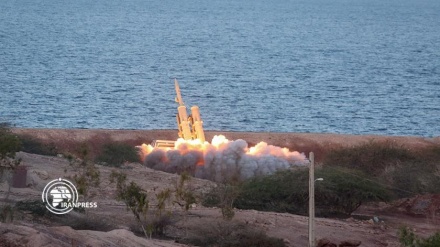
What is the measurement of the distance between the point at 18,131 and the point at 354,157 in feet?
49.8

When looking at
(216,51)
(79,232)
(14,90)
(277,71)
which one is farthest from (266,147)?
(216,51)

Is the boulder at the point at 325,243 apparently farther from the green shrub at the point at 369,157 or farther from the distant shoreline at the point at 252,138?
the distant shoreline at the point at 252,138

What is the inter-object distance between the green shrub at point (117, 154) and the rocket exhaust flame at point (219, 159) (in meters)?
0.70

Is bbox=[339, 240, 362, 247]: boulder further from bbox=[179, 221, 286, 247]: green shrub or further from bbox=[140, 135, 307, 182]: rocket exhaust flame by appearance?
bbox=[140, 135, 307, 182]: rocket exhaust flame

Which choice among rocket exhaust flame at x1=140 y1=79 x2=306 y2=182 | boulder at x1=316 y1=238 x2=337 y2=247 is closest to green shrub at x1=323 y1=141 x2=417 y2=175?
rocket exhaust flame at x1=140 y1=79 x2=306 y2=182

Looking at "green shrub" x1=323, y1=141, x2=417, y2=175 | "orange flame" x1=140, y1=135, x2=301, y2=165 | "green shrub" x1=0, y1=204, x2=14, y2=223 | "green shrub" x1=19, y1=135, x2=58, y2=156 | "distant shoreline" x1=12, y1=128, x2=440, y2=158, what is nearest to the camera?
"green shrub" x1=0, y1=204, x2=14, y2=223

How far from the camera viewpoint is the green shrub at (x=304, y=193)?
3269cm

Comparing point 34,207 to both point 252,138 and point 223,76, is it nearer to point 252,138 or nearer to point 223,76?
point 252,138

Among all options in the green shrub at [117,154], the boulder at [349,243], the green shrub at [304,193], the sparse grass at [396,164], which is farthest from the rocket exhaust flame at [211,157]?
the boulder at [349,243]

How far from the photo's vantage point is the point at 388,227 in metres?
31.6

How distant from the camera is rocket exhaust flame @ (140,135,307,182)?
42.6 metres

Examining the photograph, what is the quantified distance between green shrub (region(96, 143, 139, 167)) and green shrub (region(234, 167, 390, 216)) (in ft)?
29.0

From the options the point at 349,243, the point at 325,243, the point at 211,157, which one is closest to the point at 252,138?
the point at 211,157

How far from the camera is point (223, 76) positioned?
326ft
